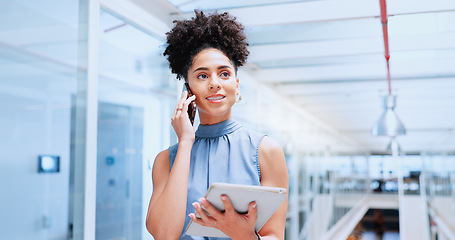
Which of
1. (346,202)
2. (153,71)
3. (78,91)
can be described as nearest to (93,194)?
(78,91)

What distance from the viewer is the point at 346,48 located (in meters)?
4.37

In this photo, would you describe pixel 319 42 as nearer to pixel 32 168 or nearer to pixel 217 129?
pixel 32 168

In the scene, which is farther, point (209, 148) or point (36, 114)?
point (36, 114)

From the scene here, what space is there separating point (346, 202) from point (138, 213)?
13.9m

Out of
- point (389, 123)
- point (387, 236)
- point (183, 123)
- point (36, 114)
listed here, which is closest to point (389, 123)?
point (389, 123)

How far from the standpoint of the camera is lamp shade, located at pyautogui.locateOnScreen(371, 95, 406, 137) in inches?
171

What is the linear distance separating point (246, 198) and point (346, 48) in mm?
3606

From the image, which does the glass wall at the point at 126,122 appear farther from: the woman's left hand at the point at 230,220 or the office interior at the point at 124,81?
the woman's left hand at the point at 230,220

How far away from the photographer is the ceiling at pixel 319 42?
6.53ft

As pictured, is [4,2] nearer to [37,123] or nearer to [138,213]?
[37,123]

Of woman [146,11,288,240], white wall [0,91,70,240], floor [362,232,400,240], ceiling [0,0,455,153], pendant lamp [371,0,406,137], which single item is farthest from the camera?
floor [362,232,400,240]

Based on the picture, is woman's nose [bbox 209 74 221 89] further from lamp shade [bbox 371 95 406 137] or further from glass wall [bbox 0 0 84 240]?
lamp shade [bbox 371 95 406 137]

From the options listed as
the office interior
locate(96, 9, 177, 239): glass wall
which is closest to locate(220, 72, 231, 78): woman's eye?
the office interior

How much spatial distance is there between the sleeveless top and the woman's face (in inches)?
1.8
